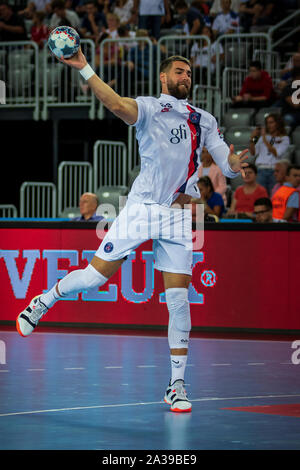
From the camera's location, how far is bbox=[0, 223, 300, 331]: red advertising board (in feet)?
46.3

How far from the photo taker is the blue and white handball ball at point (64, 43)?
25.5 feet

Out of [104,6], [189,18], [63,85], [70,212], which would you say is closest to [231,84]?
[189,18]

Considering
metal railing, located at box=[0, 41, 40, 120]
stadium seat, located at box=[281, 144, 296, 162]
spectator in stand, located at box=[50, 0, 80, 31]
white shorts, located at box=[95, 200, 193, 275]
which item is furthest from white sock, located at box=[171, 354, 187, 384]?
spectator in stand, located at box=[50, 0, 80, 31]

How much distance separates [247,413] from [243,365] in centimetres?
310

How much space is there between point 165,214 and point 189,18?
13.2 meters

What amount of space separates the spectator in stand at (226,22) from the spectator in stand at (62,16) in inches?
135

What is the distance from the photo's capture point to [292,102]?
18719 mm

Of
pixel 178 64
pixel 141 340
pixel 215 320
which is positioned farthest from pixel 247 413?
pixel 215 320

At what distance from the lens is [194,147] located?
8.41 m

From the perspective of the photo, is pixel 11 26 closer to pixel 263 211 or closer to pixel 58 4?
pixel 58 4

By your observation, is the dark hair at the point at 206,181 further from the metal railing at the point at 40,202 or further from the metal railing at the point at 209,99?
the metal railing at the point at 40,202

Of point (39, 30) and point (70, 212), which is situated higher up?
point (39, 30)

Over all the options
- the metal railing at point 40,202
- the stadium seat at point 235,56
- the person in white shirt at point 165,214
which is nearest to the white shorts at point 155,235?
the person in white shirt at point 165,214

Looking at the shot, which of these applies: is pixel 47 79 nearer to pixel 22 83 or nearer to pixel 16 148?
pixel 22 83
